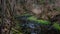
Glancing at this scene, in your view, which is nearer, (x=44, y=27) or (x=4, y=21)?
(x=4, y=21)

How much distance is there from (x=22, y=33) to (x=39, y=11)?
3676mm

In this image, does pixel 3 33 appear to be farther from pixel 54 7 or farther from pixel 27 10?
pixel 54 7

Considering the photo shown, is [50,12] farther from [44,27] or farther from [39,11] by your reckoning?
[44,27]

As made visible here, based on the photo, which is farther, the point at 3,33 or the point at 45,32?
the point at 45,32

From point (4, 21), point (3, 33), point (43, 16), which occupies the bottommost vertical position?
point (43, 16)

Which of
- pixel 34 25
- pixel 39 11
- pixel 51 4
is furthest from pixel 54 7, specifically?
pixel 34 25

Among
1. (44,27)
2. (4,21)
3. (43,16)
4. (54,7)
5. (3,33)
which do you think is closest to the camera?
(4,21)

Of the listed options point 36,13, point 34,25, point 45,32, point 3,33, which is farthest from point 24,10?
point 3,33

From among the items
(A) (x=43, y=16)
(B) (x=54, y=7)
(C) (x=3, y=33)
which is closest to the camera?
(C) (x=3, y=33)

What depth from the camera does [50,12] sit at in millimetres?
9531

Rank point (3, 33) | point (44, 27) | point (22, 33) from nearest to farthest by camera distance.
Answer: point (3, 33)
point (22, 33)
point (44, 27)

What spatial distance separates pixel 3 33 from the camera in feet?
14.6

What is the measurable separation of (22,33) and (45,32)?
96 centimetres

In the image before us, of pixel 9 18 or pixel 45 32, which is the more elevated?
pixel 9 18
